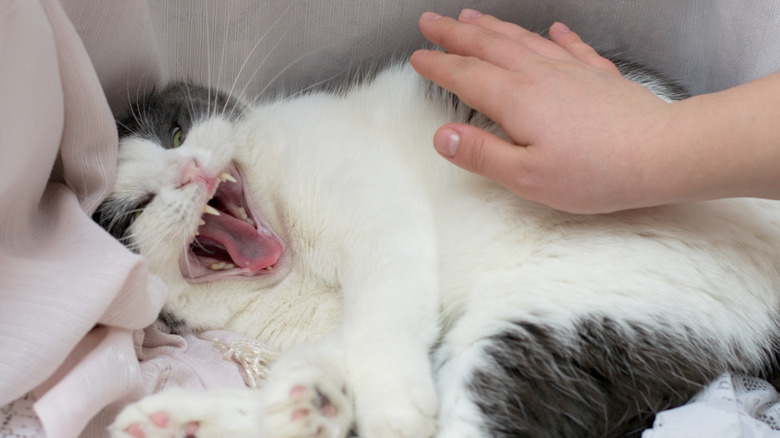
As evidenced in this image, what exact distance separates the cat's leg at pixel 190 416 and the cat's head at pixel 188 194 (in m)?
0.25

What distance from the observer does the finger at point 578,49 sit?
98cm

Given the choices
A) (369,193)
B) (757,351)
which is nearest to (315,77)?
(369,193)

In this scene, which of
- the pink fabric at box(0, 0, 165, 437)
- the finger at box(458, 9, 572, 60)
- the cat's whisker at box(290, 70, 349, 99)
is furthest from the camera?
the cat's whisker at box(290, 70, 349, 99)

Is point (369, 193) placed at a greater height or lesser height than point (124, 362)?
greater

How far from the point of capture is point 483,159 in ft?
2.85

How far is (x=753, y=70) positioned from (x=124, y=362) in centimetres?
113

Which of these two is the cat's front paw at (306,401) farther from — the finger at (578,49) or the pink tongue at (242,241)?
the finger at (578,49)

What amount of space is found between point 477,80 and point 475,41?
11 cm

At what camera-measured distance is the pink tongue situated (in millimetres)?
1042

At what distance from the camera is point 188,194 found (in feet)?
3.18

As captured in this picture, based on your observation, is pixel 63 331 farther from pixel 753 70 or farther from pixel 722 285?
pixel 753 70

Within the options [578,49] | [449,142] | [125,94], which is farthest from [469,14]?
[125,94]

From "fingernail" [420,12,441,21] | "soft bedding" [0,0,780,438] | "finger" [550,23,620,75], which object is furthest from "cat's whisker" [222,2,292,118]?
"finger" [550,23,620,75]

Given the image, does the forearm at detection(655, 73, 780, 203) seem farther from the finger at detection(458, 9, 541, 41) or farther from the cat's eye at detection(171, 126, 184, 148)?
the cat's eye at detection(171, 126, 184, 148)
